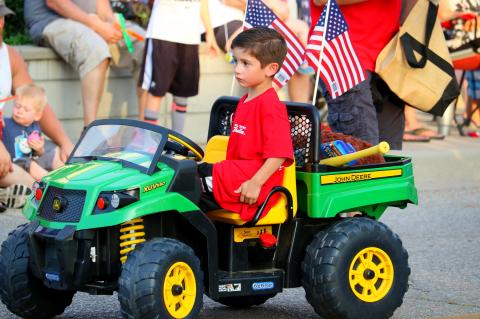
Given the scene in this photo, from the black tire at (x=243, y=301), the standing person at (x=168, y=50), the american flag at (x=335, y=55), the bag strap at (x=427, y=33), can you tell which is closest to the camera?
the black tire at (x=243, y=301)

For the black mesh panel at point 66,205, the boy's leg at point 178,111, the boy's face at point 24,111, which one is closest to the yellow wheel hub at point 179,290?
the black mesh panel at point 66,205

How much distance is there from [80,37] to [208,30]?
1497 millimetres

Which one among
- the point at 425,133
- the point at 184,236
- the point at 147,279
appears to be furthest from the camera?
the point at 425,133

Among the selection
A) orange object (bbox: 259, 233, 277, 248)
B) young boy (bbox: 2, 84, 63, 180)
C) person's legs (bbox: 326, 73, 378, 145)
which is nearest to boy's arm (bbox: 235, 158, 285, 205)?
orange object (bbox: 259, 233, 277, 248)

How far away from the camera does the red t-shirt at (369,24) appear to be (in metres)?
7.12

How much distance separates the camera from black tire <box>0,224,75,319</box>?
5.51 meters

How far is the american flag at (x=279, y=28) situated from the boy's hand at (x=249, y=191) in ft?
5.19

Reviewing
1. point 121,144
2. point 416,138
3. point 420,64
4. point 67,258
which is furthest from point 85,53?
point 67,258

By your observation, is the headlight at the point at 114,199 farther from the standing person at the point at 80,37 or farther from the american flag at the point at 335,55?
the standing person at the point at 80,37

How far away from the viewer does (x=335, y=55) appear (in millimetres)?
6754

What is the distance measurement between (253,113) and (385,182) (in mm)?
843

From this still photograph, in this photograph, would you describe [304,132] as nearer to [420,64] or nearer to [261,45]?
[261,45]

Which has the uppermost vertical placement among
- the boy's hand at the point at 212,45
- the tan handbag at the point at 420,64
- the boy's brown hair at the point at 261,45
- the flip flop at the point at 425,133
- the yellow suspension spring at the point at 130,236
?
the boy's brown hair at the point at 261,45

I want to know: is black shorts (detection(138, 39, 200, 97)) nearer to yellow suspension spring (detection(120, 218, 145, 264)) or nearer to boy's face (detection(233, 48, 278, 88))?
boy's face (detection(233, 48, 278, 88))
